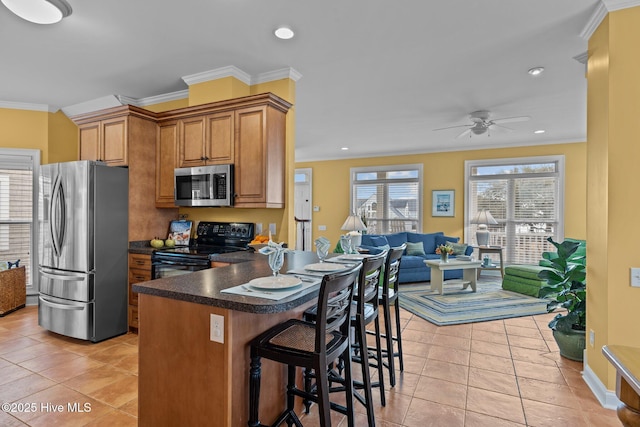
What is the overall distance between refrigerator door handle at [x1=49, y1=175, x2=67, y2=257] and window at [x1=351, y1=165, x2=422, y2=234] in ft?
20.2

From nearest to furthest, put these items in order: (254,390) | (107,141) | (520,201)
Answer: (254,390), (107,141), (520,201)

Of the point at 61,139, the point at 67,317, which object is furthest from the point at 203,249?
the point at 61,139

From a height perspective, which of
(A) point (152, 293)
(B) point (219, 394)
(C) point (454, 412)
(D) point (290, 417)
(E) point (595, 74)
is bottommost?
(C) point (454, 412)

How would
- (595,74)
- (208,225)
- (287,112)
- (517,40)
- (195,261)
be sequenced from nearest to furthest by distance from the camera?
(595,74), (517,40), (195,261), (287,112), (208,225)

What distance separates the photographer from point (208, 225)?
Result: 159 inches

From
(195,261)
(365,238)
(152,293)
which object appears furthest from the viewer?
(365,238)

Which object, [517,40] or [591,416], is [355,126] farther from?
[591,416]

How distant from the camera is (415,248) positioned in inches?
262

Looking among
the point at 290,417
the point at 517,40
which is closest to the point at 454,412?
the point at 290,417

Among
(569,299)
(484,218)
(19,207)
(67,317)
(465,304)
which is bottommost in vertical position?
(465,304)

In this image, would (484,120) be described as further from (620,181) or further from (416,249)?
(620,181)

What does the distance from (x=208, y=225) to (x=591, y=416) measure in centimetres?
374

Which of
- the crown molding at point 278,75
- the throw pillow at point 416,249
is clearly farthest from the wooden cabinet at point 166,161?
the throw pillow at point 416,249

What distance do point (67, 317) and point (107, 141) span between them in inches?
73.9
